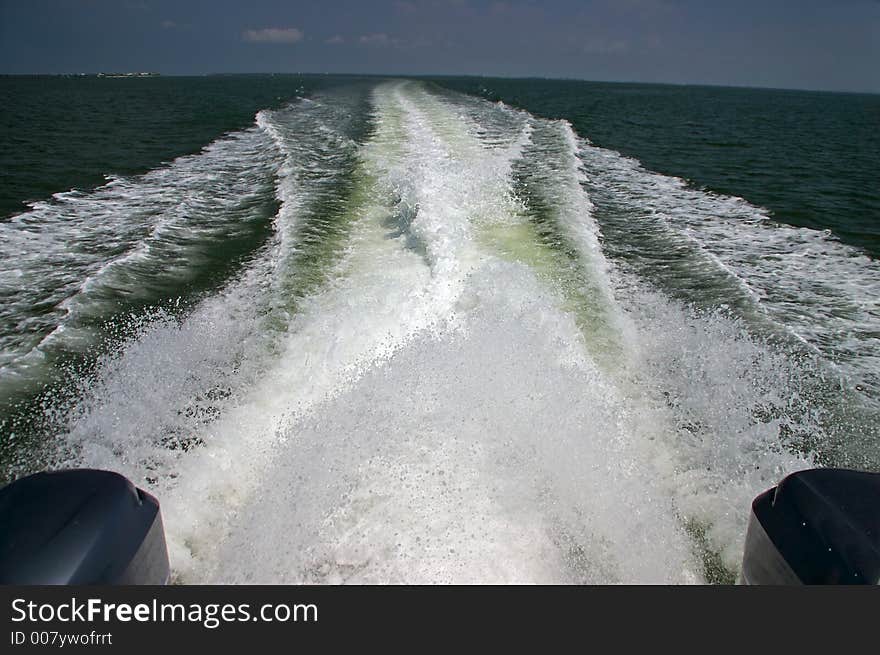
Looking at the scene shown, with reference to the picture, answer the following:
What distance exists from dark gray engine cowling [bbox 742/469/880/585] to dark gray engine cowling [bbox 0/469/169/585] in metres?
2.97

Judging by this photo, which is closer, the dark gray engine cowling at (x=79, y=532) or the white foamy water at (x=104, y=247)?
the dark gray engine cowling at (x=79, y=532)

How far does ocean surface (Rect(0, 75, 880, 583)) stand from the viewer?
3.63m

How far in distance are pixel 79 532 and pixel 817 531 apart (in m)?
3.30

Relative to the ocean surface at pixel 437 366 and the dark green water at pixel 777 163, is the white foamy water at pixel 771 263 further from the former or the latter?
the dark green water at pixel 777 163

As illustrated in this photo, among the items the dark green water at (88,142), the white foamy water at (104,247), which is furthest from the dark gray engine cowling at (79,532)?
the dark green water at (88,142)

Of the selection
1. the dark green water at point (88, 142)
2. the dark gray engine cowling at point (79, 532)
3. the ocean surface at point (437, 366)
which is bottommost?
the ocean surface at point (437, 366)

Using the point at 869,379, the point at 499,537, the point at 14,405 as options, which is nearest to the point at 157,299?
the point at 14,405

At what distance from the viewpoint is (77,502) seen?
2.53m

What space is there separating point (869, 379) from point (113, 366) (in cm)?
744

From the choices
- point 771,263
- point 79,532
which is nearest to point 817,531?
point 79,532

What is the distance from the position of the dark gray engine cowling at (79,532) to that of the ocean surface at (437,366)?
0.89m

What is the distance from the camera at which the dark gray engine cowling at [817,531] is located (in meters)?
2.39

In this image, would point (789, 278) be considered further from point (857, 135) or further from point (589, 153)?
point (857, 135)

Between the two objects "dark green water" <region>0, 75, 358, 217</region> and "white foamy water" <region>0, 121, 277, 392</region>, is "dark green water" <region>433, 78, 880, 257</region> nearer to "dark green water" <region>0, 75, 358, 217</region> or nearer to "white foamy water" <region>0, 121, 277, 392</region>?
"white foamy water" <region>0, 121, 277, 392</region>
